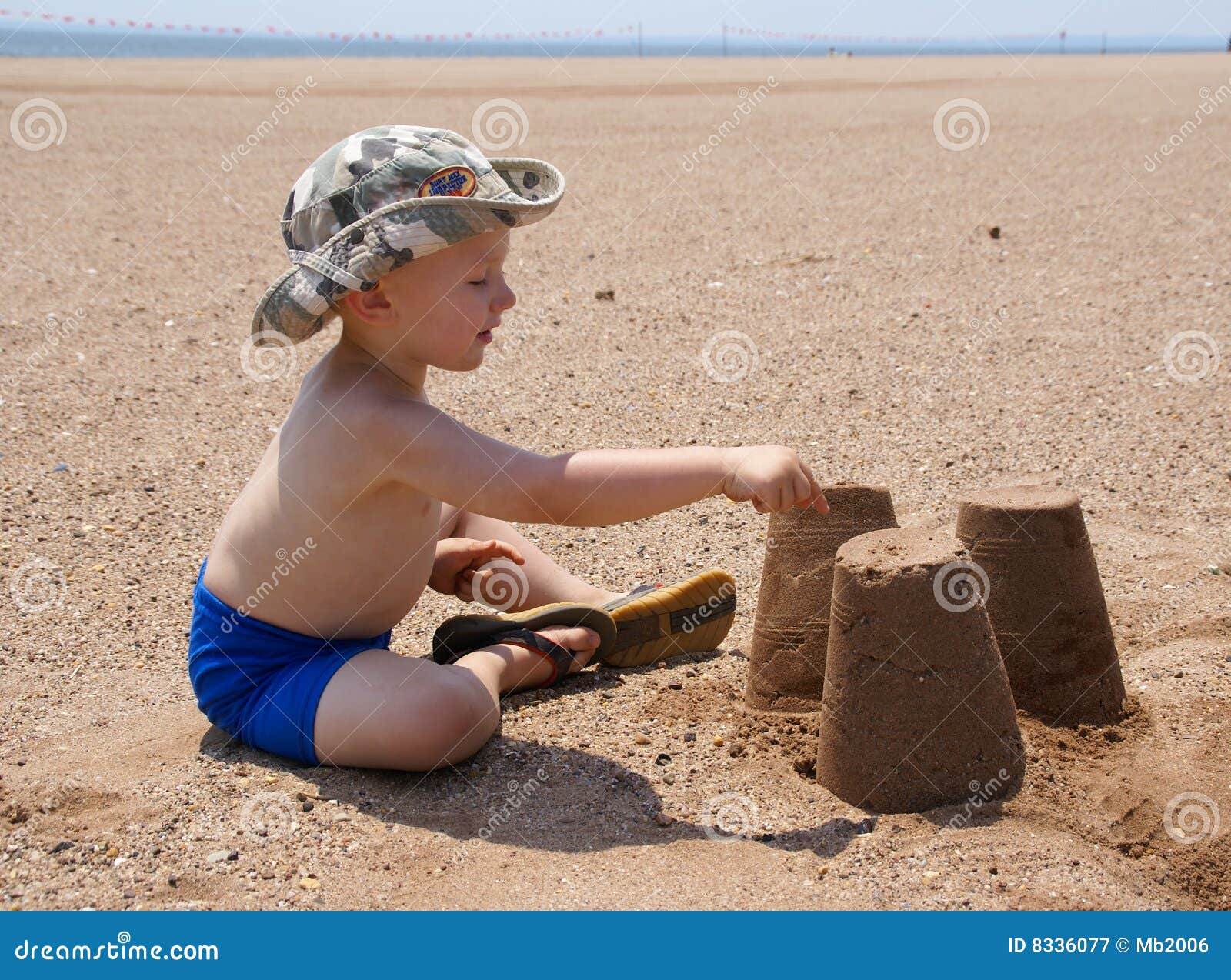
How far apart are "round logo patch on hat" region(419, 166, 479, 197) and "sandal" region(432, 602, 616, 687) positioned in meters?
1.18

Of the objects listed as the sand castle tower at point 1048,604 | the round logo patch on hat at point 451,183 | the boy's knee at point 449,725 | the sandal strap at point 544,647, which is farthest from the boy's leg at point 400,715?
the sand castle tower at point 1048,604

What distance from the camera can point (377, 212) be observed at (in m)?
2.74

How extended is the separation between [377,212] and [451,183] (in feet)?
0.62

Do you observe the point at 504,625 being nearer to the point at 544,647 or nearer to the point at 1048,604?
the point at 544,647

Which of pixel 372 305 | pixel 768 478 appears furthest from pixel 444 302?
pixel 768 478

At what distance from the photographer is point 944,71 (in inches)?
1404

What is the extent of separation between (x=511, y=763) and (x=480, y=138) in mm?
12163

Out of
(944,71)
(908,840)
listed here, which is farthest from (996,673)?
(944,71)

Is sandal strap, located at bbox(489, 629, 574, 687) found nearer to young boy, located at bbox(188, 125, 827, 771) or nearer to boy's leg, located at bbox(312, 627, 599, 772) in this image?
young boy, located at bbox(188, 125, 827, 771)

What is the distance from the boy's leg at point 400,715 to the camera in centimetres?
284

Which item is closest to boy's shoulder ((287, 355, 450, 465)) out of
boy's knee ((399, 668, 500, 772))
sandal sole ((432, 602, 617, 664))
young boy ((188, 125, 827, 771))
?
young boy ((188, 125, 827, 771))

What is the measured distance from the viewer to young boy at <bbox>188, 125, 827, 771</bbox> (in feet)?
8.97

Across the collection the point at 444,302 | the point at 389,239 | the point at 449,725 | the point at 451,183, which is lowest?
the point at 449,725

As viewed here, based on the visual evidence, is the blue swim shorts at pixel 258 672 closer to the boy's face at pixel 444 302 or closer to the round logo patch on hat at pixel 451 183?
the boy's face at pixel 444 302
